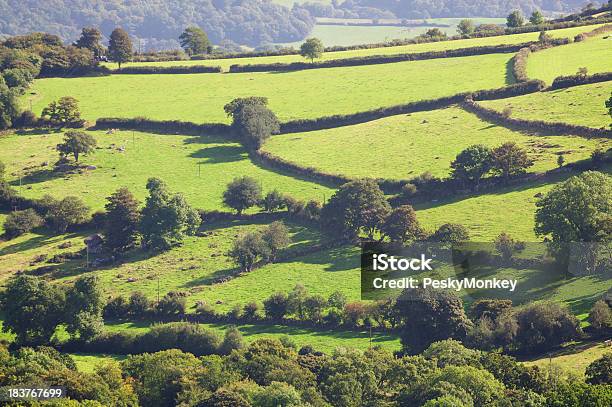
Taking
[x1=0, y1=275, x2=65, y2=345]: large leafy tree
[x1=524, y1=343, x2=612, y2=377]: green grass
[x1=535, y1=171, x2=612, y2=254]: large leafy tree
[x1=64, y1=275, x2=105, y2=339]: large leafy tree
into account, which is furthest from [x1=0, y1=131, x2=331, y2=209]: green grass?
[x1=524, y1=343, x2=612, y2=377]: green grass

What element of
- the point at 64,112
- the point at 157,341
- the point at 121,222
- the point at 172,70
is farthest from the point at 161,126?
the point at 157,341

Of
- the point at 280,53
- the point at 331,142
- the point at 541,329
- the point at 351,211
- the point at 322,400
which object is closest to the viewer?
the point at 322,400

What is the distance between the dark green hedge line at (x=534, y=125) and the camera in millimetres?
130375

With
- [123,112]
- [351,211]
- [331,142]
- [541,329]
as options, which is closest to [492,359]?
[541,329]

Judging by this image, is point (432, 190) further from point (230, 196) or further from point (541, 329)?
point (541, 329)

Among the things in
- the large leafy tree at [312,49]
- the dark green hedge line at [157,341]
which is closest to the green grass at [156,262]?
the dark green hedge line at [157,341]

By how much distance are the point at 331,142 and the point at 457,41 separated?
4494 centimetres

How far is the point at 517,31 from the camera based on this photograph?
184m

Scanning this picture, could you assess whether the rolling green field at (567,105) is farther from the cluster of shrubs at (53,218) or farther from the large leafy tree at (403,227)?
the cluster of shrubs at (53,218)

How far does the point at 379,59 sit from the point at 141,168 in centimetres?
4849

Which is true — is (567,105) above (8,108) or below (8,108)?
above

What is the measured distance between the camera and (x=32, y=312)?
338 feet

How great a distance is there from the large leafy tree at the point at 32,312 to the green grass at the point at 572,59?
7358cm
